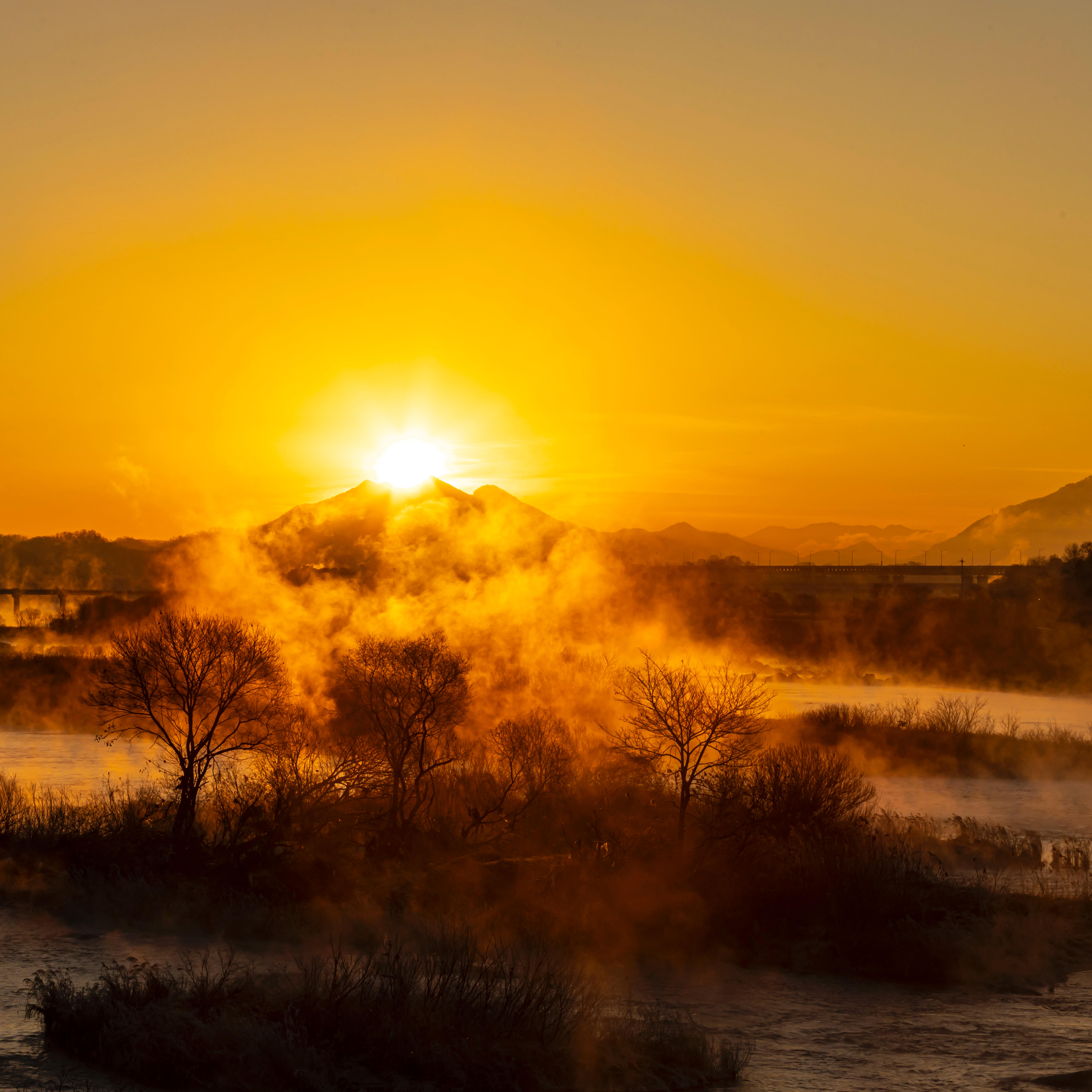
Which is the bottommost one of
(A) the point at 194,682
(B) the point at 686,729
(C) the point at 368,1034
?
(C) the point at 368,1034

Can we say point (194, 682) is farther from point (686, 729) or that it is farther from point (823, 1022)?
point (823, 1022)

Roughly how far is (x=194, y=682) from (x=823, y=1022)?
21.0 meters

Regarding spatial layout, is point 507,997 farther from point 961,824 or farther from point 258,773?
point 961,824

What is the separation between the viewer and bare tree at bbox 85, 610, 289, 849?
3366 cm

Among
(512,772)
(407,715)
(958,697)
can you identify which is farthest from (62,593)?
(512,772)

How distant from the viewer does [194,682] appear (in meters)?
36.4

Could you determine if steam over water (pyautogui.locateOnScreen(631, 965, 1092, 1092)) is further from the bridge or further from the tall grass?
the bridge

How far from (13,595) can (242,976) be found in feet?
464

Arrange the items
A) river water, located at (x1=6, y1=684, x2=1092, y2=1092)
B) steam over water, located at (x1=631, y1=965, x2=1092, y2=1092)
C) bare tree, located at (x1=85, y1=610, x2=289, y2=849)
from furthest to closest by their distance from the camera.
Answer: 1. bare tree, located at (x1=85, y1=610, x2=289, y2=849)
2. steam over water, located at (x1=631, y1=965, x2=1092, y2=1092)
3. river water, located at (x1=6, y1=684, x2=1092, y2=1092)

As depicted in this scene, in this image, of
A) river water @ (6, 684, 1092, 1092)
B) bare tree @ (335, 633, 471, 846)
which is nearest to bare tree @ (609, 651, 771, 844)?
bare tree @ (335, 633, 471, 846)

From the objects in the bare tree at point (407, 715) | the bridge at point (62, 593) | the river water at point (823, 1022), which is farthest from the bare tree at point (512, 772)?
the bridge at point (62, 593)

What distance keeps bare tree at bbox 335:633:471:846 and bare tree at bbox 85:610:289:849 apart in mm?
3189

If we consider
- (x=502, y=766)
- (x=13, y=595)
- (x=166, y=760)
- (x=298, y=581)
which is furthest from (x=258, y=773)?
(x=13, y=595)

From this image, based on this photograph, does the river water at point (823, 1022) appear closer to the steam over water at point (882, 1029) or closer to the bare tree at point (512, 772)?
the steam over water at point (882, 1029)
